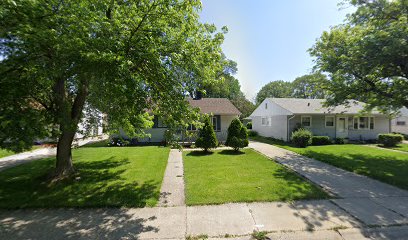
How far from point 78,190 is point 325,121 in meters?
20.8

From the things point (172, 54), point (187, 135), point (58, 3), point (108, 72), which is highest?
point (58, 3)

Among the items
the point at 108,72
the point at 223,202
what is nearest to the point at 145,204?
the point at 223,202

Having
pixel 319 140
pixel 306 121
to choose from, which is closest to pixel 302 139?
pixel 319 140

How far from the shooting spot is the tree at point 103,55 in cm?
435

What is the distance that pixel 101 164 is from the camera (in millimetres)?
10648

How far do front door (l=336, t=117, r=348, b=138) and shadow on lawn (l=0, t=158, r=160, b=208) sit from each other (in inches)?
771

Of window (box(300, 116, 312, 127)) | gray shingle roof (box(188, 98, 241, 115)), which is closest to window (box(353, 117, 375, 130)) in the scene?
window (box(300, 116, 312, 127))

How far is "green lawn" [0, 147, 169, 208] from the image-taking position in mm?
5824

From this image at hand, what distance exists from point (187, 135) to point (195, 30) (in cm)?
318

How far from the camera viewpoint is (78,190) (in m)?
6.77

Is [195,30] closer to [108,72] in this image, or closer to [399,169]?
[108,72]

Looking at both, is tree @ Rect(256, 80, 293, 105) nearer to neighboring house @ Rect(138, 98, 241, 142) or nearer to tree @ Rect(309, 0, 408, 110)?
neighboring house @ Rect(138, 98, 241, 142)

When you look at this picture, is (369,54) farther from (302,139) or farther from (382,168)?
(302,139)

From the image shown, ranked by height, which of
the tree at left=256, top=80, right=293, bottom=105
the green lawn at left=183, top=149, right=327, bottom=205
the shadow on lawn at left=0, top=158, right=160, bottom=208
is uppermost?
the tree at left=256, top=80, right=293, bottom=105
